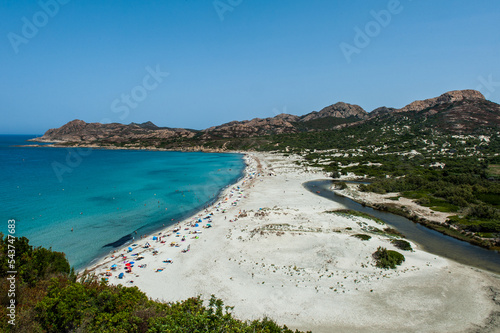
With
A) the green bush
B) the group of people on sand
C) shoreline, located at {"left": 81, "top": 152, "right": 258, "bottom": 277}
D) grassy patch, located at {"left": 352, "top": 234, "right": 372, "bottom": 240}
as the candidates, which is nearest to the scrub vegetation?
shoreline, located at {"left": 81, "top": 152, "right": 258, "bottom": 277}

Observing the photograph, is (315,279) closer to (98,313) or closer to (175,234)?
(98,313)

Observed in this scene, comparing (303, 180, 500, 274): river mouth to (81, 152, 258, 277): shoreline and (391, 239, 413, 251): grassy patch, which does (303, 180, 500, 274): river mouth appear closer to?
(391, 239, 413, 251): grassy patch

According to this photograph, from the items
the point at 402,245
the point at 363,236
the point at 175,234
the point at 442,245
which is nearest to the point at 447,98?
the point at 442,245

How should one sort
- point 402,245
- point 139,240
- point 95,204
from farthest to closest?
point 95,204 < point 139,240 < point 402,245

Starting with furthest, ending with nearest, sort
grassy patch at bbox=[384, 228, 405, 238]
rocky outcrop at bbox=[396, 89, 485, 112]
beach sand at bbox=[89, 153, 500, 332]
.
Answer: rocky outcrop at bbox=[396, 89, 485, 112] < grassy patch at bbox=[384, 228, 405, 238] < beach sand at bbox=[89, 153, 500, 332]

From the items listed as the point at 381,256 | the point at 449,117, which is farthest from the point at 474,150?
the point at 381,256

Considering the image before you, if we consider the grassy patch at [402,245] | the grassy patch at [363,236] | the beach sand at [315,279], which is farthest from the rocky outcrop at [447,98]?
the beach sand at [315,279]
